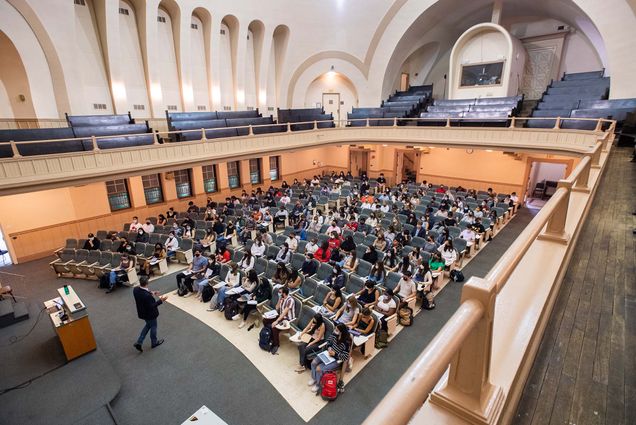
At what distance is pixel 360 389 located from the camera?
5441mm

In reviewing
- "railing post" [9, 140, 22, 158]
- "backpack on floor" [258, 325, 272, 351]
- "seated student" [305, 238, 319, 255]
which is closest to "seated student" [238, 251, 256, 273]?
"seated student" [305, 238, 319, 255]

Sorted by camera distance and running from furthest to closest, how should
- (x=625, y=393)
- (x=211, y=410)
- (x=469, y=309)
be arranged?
(x=211, y=410)
(x=625, y=393)
(x=469, y=309)

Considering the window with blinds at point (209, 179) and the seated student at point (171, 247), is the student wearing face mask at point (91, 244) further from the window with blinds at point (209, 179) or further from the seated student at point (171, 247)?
the window with blinds at point (209, 179)

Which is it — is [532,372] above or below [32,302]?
above

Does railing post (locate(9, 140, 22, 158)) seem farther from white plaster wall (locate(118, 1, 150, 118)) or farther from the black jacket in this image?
white plaster wall (locate(118, 1, 150, 118))

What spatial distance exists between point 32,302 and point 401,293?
9.64 m

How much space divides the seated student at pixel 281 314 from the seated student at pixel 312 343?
0.61m

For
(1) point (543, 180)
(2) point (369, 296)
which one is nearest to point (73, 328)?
(2) point (369, 296)

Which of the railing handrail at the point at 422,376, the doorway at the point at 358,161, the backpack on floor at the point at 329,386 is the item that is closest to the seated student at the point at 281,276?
the backpack on floor at the point at 329,386

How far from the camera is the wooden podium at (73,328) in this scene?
616 cm

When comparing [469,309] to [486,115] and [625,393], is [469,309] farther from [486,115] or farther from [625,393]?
[486,115]

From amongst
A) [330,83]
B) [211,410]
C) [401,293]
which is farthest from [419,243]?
[330,83]

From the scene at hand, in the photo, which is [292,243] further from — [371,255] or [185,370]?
[185,370]

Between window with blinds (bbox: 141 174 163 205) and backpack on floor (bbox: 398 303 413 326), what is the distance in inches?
477
